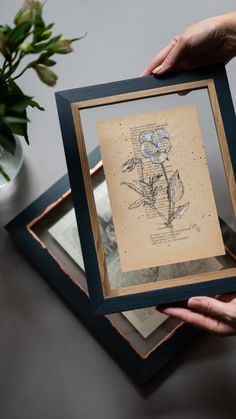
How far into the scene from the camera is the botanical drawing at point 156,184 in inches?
22.9

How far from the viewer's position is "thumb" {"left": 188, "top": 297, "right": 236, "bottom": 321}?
617mm

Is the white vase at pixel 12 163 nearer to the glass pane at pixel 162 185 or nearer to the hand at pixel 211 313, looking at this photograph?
the glass pane at pixel 162 185

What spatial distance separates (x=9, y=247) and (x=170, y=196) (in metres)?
0.34

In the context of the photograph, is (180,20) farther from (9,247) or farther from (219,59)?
(9,247)

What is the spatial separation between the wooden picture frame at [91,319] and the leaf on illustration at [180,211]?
0.24 meters

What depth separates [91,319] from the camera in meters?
0.74

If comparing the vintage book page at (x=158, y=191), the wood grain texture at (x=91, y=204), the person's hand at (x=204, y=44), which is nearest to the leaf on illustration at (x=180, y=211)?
the vintage book page at (x=158, y=191)

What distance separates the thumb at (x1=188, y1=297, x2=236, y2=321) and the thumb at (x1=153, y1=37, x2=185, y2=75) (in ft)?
1.08

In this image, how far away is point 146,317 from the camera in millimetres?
732

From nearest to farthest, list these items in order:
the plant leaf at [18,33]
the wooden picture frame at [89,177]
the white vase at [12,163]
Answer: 1. the plant leaf at [18,33]
2. the wooden picture frame at [89,177]
3. the white vase at [12,163]

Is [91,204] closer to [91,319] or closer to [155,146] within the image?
[155,146]

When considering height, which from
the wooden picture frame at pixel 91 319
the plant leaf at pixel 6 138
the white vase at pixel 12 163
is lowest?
the wooden picture frame at pixel 91 319

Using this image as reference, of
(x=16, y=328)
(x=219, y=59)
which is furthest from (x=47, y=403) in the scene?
(x=219, y=59)

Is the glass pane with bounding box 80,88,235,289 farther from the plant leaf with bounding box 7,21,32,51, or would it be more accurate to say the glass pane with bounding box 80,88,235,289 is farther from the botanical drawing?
the plant leaf with bounding box 7,21,32,51
